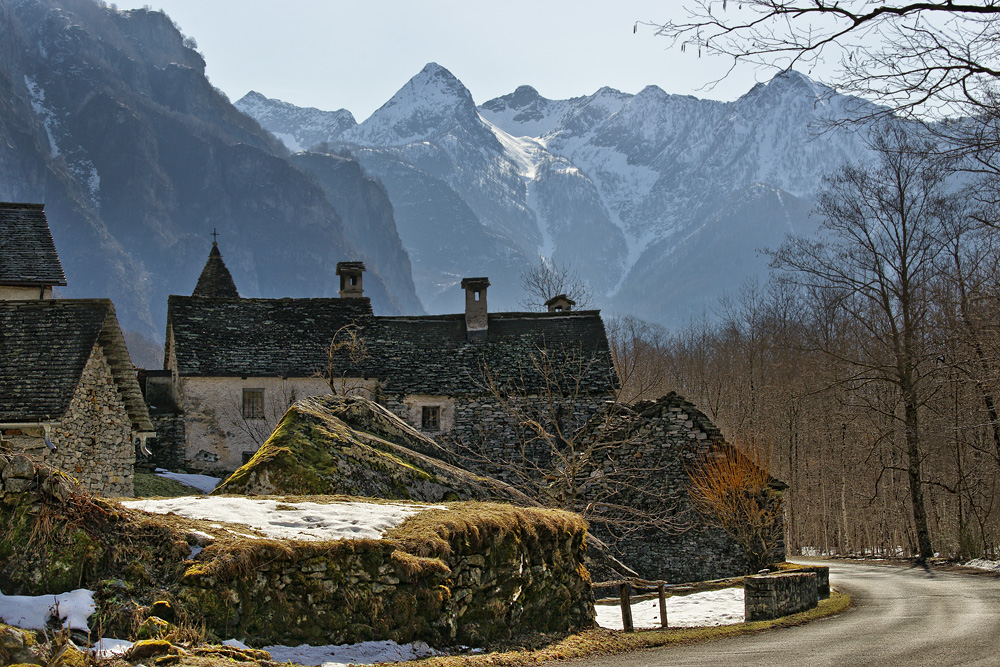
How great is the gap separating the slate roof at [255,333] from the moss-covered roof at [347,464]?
17.5 meters

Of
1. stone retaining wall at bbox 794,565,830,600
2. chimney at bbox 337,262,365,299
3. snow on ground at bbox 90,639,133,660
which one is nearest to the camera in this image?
snow on ground at bbox 90,639,133,660

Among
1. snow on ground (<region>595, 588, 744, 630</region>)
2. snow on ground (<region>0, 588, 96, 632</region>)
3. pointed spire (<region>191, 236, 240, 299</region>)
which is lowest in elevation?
snow on ground (<region>595, 588, 744, 630</region>)

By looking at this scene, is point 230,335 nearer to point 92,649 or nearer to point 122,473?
point 122,473

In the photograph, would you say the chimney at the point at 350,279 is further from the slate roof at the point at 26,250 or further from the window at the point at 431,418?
the slate roof at the point at 26,250

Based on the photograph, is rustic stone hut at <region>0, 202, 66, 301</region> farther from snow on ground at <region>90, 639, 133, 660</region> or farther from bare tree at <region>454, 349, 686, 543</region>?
snow on ground at <region>90, 639, 133, 660</region>

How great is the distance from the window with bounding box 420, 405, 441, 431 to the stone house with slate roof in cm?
1062

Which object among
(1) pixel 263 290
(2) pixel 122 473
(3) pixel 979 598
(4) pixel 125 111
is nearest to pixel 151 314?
(1) pixel 263 290

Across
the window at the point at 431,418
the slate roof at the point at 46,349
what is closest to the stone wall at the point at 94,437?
the slate roof at the point at 46,349

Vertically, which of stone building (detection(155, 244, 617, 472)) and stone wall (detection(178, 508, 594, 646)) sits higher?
stone building (detection(155, 244, 617, 472))

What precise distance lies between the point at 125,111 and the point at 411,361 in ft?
482

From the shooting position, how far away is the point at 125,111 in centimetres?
15800

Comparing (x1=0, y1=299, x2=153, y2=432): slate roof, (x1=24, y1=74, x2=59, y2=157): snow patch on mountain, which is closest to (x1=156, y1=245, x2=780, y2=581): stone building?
(x1=0, y1=299, x2=153, y2=432): slate roof

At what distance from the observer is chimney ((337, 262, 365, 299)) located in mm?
37094

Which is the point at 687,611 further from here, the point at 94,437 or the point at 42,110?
the point at 42,110
